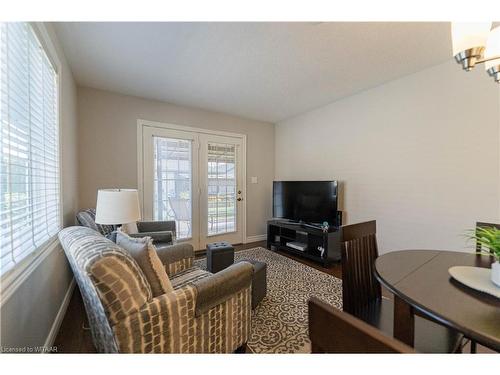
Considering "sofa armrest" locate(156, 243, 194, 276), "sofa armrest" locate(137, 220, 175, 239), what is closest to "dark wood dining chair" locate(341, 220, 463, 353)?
"sofa armrest" locate(156, 243, 194, 276)

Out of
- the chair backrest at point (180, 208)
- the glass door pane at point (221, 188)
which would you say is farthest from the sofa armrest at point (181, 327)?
the glass door pane at point (221, 188)

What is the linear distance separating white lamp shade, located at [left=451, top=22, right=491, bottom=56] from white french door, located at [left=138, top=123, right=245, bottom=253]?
321cm

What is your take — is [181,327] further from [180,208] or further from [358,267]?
[180,208]

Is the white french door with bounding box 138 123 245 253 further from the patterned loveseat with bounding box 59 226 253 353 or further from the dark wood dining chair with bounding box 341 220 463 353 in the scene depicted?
the dark wood dining chair with bounding box 341 220 463 353

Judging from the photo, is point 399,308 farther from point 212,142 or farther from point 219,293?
point 212,142

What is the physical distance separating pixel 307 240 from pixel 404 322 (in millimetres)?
2436

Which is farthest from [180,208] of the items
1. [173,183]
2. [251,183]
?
[251,183]

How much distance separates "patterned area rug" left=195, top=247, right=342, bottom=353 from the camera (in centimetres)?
162

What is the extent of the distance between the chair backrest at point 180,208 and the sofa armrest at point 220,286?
2393 mm

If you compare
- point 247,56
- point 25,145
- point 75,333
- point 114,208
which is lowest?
point 75,333

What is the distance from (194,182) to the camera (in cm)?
371

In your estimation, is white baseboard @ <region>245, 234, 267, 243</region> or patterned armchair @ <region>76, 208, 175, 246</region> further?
white baseboard @ <region>245, 234, 267, 243</region>
